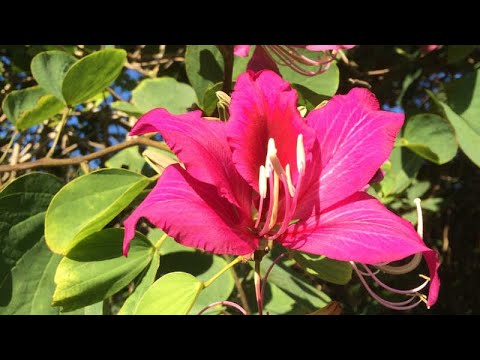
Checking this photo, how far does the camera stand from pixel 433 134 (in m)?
1.30

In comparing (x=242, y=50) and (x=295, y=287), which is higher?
(x=242, y=50)

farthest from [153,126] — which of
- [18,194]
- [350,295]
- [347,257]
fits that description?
[350,295]

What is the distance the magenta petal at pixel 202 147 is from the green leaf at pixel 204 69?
0.43m

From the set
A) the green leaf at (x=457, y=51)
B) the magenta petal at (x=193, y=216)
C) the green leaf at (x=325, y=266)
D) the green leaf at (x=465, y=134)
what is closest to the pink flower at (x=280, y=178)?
the magenta petal at (x=193, y=216)

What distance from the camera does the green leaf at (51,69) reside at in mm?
1155

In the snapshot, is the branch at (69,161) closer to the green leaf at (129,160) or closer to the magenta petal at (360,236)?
the green leaf at (129,160)

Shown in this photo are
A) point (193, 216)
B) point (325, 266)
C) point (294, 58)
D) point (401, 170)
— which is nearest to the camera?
point (193, 216)

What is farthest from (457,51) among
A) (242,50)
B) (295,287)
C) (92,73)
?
(92,73)

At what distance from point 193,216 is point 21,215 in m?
0.45

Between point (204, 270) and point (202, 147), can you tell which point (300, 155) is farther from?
point (204, 270)

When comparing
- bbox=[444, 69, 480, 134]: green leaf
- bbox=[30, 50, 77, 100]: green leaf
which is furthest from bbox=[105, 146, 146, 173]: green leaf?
bbox=[444, 69, 480, 134]: green leaf

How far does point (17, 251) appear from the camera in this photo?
90 centimetres

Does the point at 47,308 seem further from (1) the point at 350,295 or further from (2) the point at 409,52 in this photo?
(2) the point at 409,52
